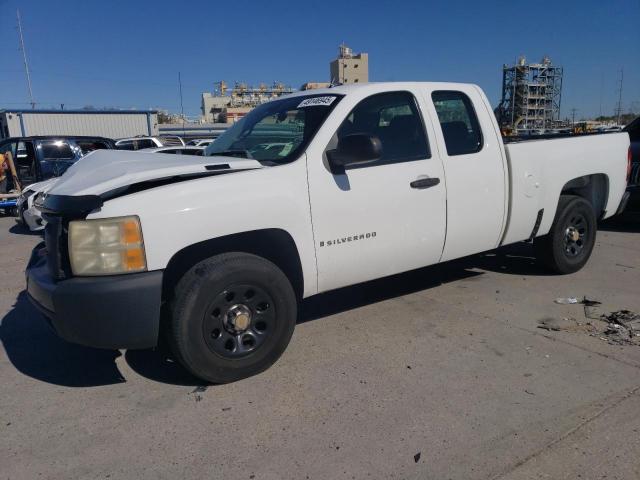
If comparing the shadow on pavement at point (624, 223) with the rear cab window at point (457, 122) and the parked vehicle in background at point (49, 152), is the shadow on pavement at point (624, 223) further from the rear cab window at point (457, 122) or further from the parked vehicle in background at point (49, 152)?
the parked vehicle in background at point (49, 152)

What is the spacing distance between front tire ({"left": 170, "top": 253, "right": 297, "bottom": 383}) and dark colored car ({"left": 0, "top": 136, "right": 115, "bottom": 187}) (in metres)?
9.99

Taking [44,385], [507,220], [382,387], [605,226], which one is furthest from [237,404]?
[605,226]

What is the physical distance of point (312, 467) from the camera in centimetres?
254

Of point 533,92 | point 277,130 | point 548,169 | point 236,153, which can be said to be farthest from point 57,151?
point 533,92

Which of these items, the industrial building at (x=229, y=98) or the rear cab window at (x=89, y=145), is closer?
the rear cab window at (x=89, y=145)

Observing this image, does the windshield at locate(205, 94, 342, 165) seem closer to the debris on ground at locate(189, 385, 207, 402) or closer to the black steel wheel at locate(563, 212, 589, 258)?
the debris on ground at locate(189, 385, 207, 402)

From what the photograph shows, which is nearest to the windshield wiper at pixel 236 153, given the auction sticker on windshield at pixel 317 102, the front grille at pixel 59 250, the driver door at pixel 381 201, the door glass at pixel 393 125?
the auction sticker on windshield at pixel 317 102

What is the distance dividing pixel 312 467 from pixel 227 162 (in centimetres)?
196

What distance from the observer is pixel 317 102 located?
12.9 feet

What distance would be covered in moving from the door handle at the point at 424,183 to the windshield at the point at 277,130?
87cm

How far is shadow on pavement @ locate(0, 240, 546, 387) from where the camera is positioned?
3.58m

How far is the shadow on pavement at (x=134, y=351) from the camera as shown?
358 centimetres

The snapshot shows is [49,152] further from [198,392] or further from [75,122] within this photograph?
[75,122]

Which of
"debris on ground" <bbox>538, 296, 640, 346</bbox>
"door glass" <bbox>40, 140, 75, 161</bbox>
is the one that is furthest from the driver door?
"door glass" <bbox>40, 140, 75, 161</bbox>
